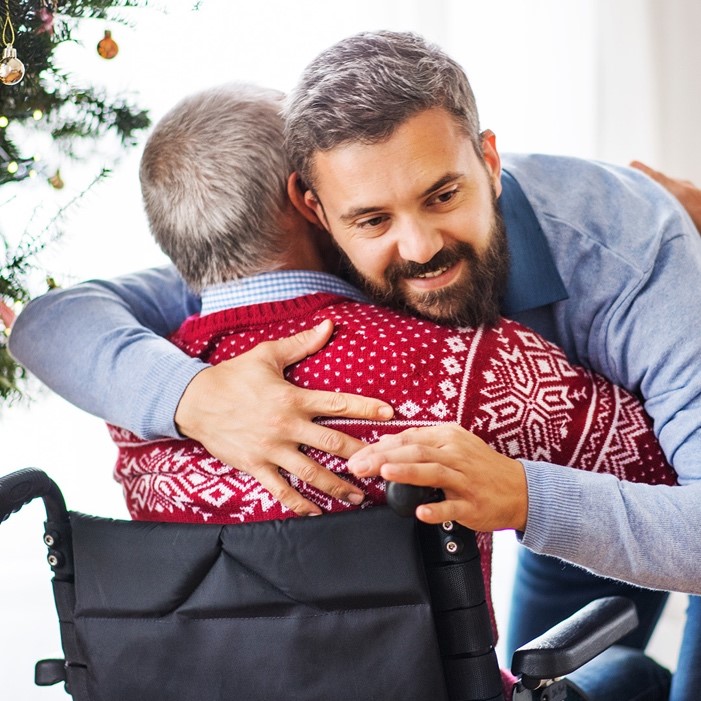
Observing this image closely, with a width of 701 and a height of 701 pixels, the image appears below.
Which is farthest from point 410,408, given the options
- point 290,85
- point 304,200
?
point 290,85

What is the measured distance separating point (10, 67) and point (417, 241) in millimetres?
573

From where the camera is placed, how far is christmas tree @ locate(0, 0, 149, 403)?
1403mm

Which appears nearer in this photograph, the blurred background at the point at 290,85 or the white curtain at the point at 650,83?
the blurred background at the point at 290,85

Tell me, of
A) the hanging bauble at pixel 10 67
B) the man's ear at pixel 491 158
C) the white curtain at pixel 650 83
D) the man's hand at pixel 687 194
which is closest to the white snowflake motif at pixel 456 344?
Result: the man's ear at pixel 491 158

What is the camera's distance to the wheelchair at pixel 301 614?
1084 mm

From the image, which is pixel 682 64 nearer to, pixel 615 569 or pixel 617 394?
pixel 617 394

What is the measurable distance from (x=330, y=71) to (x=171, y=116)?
0.85ft

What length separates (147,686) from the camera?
3.95ft

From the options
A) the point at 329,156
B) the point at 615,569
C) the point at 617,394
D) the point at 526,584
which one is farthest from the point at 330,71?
the point at 526,584

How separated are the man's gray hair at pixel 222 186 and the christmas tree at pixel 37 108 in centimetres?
18

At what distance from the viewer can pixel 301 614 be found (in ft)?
A: 3.71

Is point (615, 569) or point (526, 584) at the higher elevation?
point (615, 569)

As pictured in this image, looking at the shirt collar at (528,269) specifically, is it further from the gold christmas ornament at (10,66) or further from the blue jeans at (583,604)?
the gold christmas ornament at (10,66)

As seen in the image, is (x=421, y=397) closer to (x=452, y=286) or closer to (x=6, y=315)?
(x=452, y=286)
